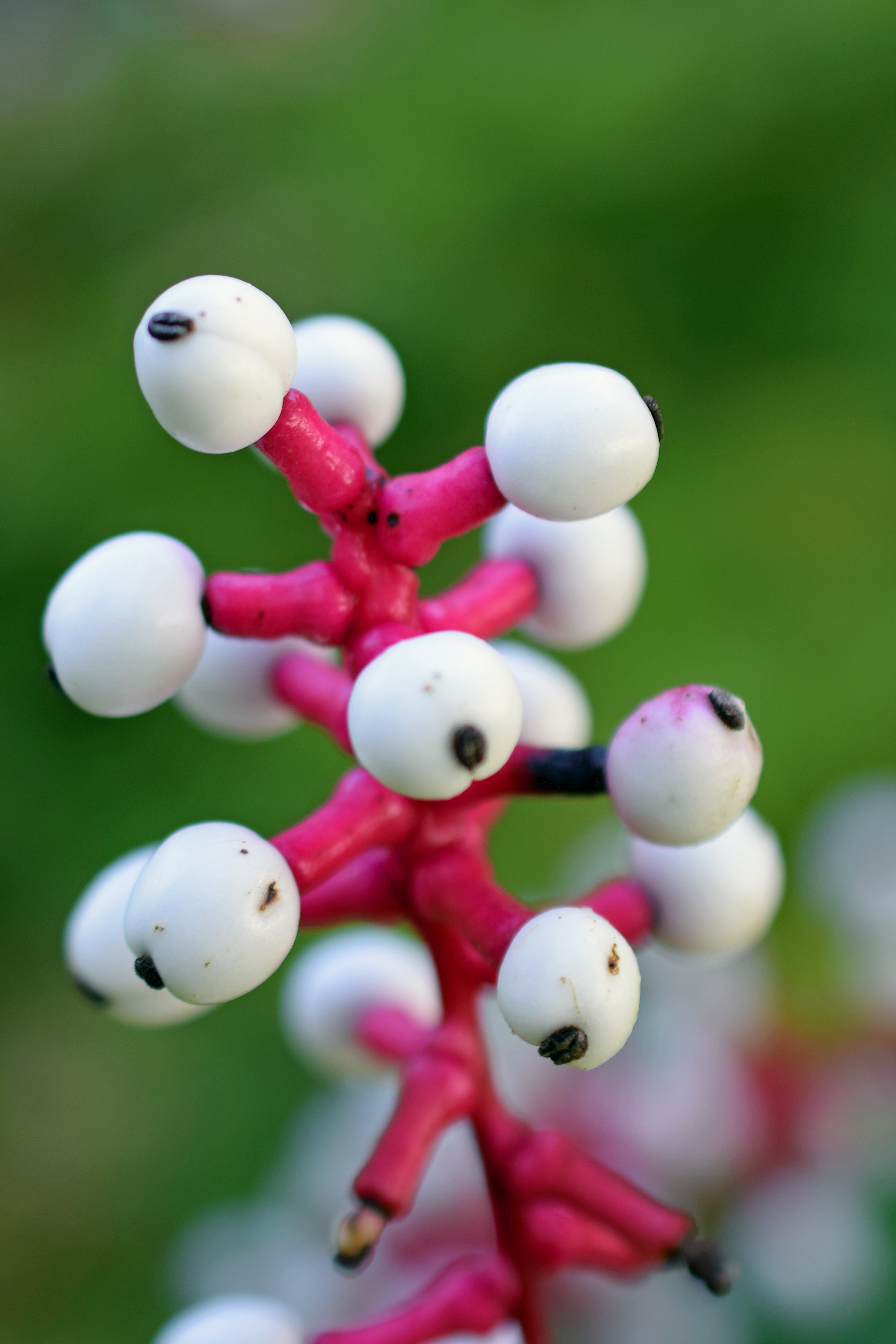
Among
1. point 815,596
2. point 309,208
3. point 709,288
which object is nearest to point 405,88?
point 309,208

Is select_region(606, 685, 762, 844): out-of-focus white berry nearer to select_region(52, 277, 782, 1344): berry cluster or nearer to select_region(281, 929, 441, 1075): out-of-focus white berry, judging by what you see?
select_region(52, 277, 782, 1344): berry cluster

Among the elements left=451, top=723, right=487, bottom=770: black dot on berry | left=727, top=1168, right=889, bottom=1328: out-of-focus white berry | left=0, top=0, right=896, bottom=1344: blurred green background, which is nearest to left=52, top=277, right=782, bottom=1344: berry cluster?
left=451, top=723, right=487, bottom=770: black dot on berry

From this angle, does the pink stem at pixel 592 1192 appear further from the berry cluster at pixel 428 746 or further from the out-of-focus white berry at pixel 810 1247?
the out-of-focus white berry at pixel 810 1247

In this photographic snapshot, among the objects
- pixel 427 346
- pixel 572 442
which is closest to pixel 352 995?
pixel 572 442

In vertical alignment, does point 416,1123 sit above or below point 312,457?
below

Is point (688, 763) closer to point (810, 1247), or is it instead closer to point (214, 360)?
point (214, 360)

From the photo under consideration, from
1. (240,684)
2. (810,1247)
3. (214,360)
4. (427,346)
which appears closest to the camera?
(214,360)
